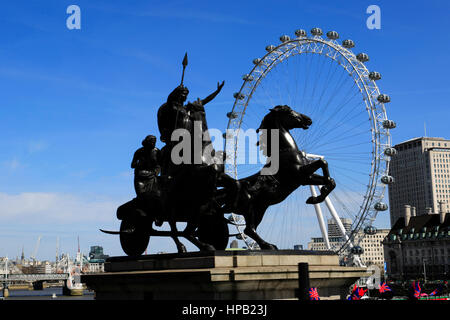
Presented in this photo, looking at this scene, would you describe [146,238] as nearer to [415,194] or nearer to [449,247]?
[449,247]

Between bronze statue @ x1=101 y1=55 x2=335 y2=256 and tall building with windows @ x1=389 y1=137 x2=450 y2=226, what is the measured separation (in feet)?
507

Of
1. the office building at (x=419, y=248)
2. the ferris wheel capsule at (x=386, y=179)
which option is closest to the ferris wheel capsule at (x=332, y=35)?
the ferris wheel capsule at (x=386, y=179)

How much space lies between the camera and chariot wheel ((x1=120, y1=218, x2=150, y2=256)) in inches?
586

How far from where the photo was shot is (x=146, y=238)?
14953 mm

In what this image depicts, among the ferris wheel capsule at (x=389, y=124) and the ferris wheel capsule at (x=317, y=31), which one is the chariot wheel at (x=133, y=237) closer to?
the ferris wheel capsule at (x=389, y=124)

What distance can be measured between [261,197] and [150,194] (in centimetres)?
293

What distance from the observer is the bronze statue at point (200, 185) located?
529 inches

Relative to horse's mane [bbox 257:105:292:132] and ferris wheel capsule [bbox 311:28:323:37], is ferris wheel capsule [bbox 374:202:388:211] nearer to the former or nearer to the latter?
ferris wheel capsule [bbox 311:28:323:37]

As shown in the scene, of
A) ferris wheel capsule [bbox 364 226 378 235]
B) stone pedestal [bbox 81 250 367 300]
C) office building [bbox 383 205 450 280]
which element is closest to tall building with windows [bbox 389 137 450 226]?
office building [bbox 383 205 450 280]

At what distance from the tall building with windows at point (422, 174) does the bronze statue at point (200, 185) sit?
154551 mm

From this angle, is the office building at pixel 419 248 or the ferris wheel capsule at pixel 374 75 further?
the office building at pixel 419 248

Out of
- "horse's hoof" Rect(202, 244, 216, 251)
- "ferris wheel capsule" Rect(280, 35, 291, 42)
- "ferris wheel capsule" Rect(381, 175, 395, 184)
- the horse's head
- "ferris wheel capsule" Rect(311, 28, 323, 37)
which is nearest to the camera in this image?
"horse's hoof" Rect(202, 244, 216, 251)

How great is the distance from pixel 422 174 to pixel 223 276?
534ft
